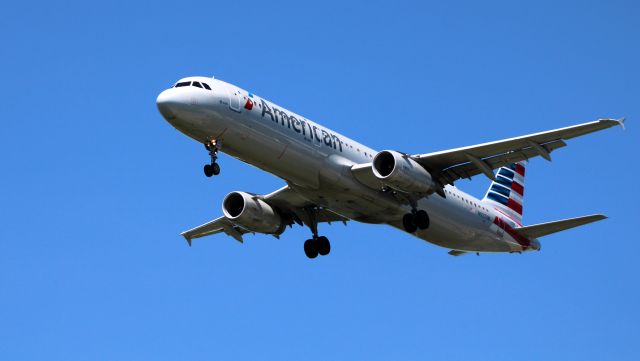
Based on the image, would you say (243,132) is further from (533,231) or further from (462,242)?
(533,231)

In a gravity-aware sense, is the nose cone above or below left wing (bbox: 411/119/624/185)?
below

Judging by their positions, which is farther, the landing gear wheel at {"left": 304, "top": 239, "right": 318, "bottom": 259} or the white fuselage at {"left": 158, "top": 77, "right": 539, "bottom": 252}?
the landing gear wheel at {"left": 304, "top": 239, "right": 318, "bottom": 259}

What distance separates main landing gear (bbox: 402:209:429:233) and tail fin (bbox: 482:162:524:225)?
28.2 ft

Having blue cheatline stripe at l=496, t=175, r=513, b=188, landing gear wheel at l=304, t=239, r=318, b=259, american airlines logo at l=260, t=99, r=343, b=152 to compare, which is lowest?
landing gear wheel at l=304, t=239, r=318, b=259

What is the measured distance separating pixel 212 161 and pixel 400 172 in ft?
23.4

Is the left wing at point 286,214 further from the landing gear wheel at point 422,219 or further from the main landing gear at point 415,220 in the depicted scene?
the landing gear wheel at point 422,219

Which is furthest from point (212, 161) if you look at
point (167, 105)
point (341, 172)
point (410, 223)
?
point (410, 223)

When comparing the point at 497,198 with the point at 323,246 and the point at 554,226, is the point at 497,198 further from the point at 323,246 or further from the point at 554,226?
the point at 323,246

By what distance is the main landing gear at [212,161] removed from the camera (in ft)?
129

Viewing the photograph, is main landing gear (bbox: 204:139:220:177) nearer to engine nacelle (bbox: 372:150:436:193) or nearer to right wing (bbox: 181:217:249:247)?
engine nacelle (bbox: 372:150:436:193)

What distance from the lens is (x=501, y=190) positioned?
175 ft

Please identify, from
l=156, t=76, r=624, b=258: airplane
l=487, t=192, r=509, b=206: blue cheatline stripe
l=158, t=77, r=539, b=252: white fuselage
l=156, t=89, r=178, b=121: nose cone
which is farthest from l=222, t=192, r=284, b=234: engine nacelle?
l=487, t=192, r=509, b=206: blue cheatline stripe

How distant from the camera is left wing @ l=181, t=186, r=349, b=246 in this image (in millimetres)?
46469

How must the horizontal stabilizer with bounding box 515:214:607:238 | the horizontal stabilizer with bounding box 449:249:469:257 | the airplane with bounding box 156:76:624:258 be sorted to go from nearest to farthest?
1. the airplane with bounding box 156:76:624:258
2. the horizontal stabilizer with bounding box 515:214:607:238
3. the horizontal stabilizer with bounding box 449:249:469:257
